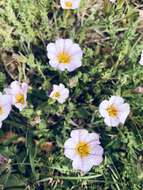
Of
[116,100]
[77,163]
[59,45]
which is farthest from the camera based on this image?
[59,45]

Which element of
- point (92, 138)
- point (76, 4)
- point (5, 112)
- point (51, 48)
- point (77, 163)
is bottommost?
point (77, 163)

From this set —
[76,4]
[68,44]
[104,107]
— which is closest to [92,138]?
[104,107]

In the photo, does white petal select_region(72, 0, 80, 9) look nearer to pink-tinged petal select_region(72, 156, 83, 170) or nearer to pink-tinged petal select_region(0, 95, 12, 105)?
pink-tinged petal select_region(0, 95, 12, 105)

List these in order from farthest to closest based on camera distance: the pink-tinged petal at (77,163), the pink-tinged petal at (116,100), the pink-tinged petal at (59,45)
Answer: the pink-tinged petal at (59,45), the pink-tinged petal at (116,100), the pink-tinged petal at (77,163)

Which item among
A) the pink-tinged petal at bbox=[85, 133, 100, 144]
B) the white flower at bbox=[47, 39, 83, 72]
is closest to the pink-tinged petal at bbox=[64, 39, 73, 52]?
the white flower at bbox=[47, 39, 83, 72]

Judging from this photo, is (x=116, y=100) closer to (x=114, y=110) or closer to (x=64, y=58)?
(x=114, y=110)

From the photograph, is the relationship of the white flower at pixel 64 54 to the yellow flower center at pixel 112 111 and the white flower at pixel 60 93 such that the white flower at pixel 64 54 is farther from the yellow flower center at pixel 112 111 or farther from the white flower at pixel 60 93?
the yellow flower center at pixel 112 111

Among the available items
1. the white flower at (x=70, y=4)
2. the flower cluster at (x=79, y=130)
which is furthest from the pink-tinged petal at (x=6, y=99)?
the white flower at (x=70, y=4)
